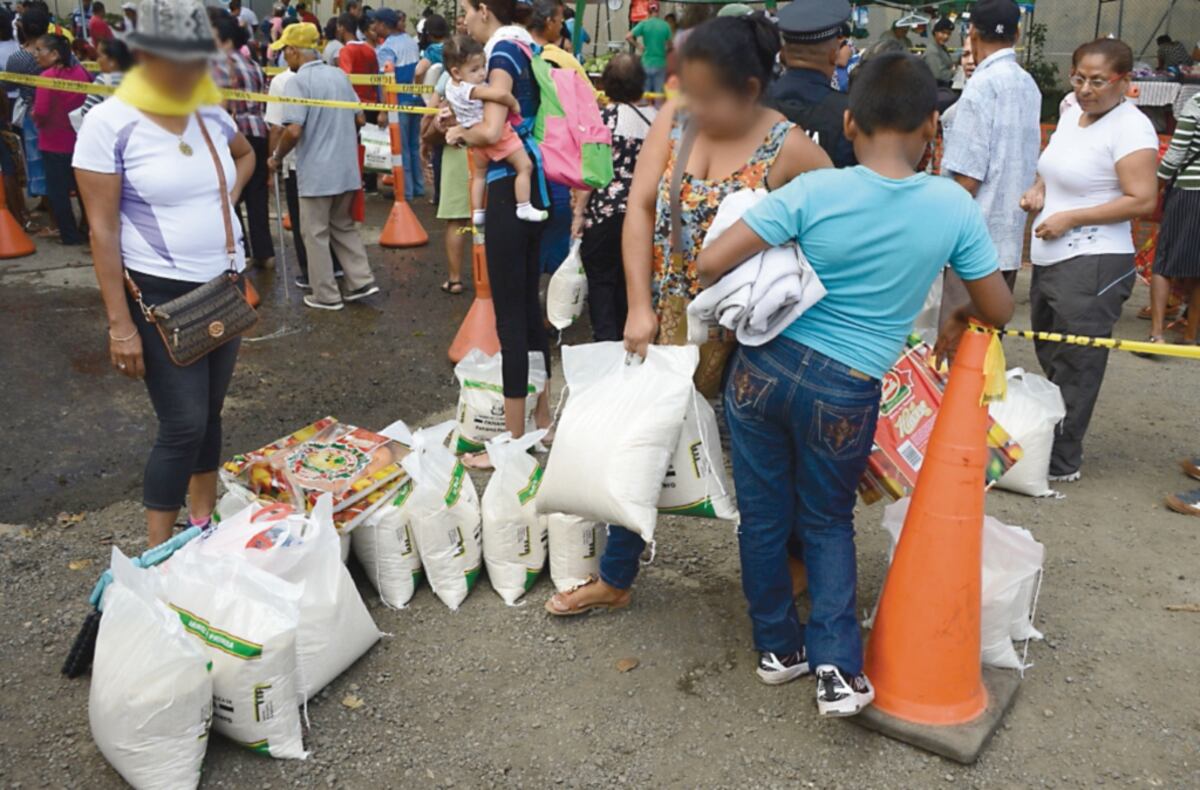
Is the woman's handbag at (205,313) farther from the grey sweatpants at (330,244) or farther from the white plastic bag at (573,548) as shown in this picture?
the grey sweatpants at (330,244)

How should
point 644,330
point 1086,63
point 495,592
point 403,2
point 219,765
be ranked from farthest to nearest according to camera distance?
point 403,2 → point 1086,63 → point 495,592 → point 644,330 → point 219,765

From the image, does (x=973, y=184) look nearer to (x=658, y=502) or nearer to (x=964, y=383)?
(x=964, y=383)

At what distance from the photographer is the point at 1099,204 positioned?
4.36 m

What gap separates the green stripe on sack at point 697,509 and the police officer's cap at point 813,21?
1588mm

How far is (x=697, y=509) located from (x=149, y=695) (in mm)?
1591

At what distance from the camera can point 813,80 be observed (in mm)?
3582

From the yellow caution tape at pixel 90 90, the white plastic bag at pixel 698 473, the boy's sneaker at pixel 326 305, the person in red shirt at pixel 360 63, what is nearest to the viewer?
the white plastic bag at pixel 698 473

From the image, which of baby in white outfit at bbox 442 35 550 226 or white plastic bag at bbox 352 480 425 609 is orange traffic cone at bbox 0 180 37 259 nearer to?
baby in white outfit at bbox 442 35 550 226

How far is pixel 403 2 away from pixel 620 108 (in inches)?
694

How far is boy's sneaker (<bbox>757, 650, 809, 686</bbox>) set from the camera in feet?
10.3

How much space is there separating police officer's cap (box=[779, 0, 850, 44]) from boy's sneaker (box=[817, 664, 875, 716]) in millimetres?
2038

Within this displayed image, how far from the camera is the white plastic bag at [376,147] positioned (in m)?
9.41

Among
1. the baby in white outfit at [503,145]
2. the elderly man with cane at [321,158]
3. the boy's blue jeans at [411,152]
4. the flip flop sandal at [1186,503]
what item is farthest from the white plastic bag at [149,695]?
the boy's blue jeans at [411,152]

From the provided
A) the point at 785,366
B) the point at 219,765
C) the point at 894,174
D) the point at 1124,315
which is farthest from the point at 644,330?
the point at 1124,315
